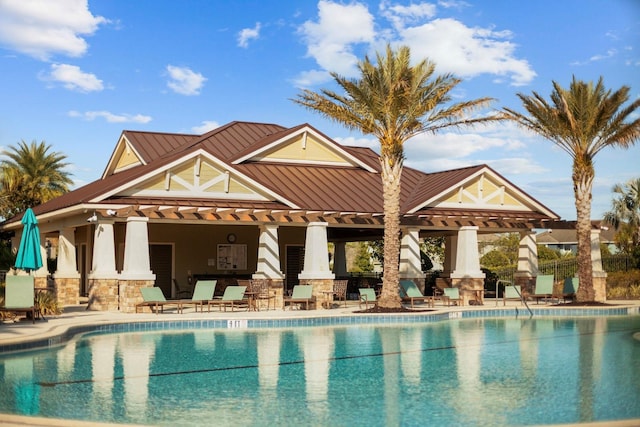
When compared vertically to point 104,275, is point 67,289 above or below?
below

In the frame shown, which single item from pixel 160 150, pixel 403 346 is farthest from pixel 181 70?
pixel 403 346

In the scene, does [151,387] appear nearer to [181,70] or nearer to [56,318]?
[56,318]

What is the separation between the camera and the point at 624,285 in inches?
1319

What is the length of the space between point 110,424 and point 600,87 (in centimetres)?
2215

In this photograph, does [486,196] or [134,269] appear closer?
[134,269]

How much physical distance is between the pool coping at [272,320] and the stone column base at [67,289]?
263 inches

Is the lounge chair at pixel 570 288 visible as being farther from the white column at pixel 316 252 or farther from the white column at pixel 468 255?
the white column at pixel 316 252

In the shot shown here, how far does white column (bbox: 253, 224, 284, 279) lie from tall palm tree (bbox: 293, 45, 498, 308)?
3880mm

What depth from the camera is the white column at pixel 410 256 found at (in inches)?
1099

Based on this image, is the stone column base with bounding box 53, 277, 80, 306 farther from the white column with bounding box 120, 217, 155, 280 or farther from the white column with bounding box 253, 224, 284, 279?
the white column with bounding box 253, 224, 284, 279

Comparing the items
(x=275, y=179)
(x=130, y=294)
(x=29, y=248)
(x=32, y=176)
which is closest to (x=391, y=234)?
(x=275, y=179)

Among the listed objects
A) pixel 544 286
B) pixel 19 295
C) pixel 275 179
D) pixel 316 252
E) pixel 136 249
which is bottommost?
pixel 544 286

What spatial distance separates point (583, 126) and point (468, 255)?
20.0ft

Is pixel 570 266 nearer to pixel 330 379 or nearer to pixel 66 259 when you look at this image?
pixel 66 259
